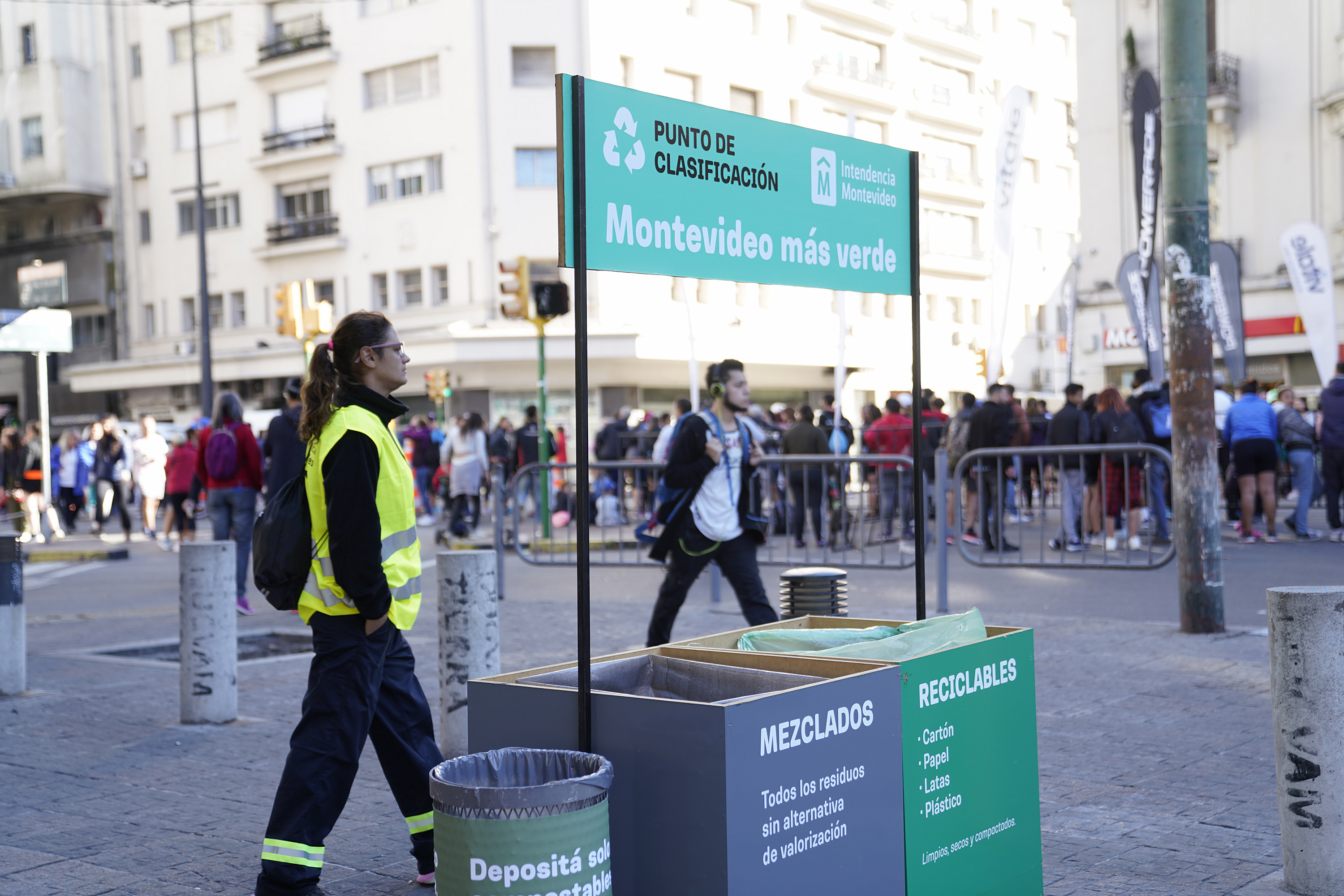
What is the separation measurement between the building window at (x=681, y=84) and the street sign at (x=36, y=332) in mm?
20984

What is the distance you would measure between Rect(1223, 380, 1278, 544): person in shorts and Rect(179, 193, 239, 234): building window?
3454 centimetres

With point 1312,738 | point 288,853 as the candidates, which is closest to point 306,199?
point 288,853

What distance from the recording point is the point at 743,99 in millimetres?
39375

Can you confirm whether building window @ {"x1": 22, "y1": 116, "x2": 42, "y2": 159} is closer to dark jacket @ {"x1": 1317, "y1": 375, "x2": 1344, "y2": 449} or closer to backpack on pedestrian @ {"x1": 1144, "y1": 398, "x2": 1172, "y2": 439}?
backpack on pedestrian @ {"x1": 1144, "y1": 398, "x2": 1172, "y2": 439}

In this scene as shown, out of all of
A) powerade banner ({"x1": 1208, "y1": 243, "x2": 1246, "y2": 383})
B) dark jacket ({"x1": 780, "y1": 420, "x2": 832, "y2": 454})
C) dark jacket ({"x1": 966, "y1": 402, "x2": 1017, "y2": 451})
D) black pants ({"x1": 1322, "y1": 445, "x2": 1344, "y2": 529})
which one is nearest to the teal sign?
dark jacket ({"x1": 966, "y1": 402, "x2": 1017, "y2": 451})

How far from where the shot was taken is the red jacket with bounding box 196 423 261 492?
1157 centimetres

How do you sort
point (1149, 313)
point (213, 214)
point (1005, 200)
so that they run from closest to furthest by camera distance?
point (1005, 200) → point (1149, 313) → point (213, 214)

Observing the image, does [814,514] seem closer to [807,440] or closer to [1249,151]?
[807,440]

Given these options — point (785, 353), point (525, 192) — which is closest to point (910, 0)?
point (785, 353)

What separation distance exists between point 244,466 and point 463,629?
6.38 meters

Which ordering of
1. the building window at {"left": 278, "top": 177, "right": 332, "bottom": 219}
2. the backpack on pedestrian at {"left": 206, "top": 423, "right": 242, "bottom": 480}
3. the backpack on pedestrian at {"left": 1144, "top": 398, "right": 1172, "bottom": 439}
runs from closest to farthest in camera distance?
the backpack on pedestrian at {"left": 206, "top": 423, "right": 242, "bottom": 480} < the backpack on pedestrian at {"left": 1144, "top": 398, "right": 1172, "bottom": 439} < the building window at {"left": 278, "top": 177, "right": 332, "bottom": 219}

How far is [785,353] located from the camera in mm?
40250

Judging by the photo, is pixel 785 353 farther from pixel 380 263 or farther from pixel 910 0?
pixel 910 0

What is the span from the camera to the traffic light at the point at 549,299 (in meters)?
15.1
